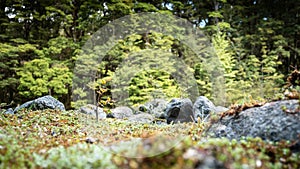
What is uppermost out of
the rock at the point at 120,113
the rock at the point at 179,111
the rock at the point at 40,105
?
the rock at the point at 40,105

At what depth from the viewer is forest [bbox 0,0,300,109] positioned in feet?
43.8

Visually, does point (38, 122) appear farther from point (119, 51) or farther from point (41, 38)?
point (41, 38)

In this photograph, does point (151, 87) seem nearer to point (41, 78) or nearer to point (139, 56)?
point (139, 56)

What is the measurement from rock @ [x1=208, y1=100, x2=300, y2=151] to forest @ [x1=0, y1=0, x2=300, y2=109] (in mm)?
8724

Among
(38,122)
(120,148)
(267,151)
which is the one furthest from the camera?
(38,122)

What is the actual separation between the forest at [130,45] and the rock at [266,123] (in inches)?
343

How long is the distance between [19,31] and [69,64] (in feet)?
13.9

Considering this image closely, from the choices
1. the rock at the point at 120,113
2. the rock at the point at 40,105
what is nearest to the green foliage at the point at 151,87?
the rock at the point at 120,113

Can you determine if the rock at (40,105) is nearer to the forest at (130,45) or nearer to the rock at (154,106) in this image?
the forest at (130,45)

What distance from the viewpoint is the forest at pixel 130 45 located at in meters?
13.3

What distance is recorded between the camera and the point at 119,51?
44.6 ft

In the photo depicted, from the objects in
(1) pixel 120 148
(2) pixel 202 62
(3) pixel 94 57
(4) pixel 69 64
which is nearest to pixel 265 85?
(2) pixel 202 62

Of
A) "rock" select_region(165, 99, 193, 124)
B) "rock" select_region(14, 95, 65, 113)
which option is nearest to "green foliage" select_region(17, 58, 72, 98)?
"rock" select_region(14, 95, 65, 113)

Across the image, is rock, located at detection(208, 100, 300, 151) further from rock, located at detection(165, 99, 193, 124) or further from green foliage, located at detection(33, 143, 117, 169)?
rock, located at detection(165, 99, 193, 124)
